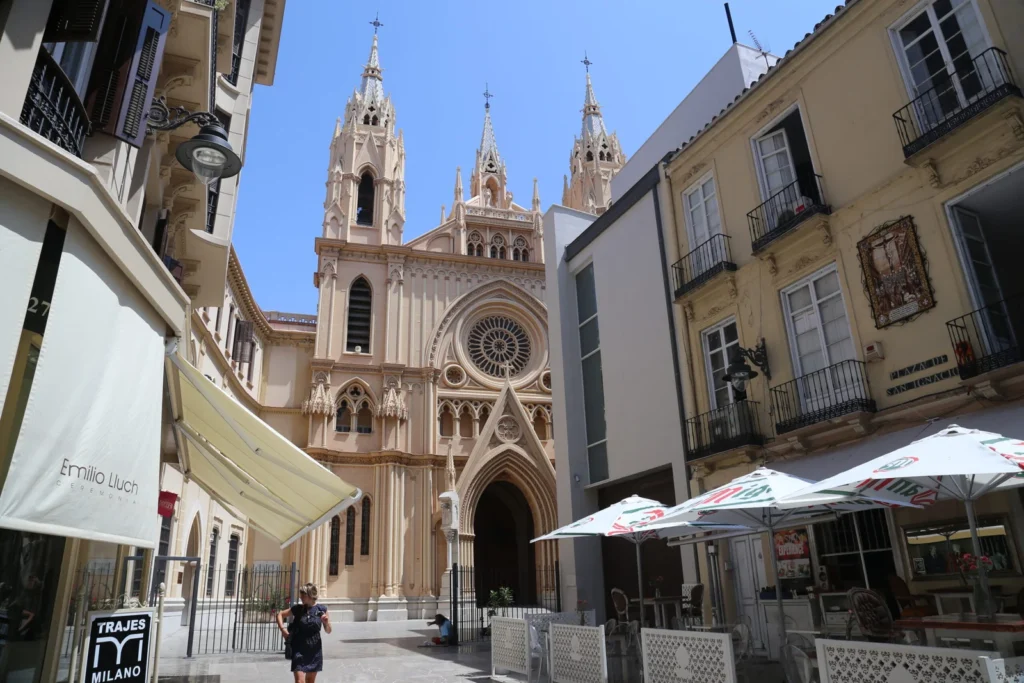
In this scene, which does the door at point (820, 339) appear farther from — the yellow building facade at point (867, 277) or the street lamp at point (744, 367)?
the street lamp at point (744, 367)

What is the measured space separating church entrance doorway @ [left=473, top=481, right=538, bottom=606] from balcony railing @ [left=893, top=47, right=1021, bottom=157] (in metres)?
27.3

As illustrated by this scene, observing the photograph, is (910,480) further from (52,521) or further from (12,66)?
(12,66)

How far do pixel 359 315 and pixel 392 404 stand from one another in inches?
196

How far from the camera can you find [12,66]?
5473 mm

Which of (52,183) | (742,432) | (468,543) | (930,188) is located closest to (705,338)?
(742,432)

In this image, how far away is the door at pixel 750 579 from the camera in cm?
1222

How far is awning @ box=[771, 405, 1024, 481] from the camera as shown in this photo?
8648 mm

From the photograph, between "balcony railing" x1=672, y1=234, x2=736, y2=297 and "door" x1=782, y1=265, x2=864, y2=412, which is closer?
"door" x1=782, y1=265, x2=864, y2=412

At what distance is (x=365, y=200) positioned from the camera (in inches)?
1486

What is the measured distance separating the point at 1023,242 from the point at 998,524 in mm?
4725

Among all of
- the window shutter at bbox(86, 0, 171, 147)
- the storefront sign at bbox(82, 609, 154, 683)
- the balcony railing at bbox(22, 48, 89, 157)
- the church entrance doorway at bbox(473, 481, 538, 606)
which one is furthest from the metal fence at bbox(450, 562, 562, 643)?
the balcony railing at bbox(22, 48, 89, 157)

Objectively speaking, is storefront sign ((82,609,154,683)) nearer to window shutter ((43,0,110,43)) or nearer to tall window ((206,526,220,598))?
window shutter ((43,0,110,43))

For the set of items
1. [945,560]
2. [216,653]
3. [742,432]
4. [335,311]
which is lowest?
[216,653]

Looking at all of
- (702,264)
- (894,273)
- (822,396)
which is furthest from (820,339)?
(702,264)
